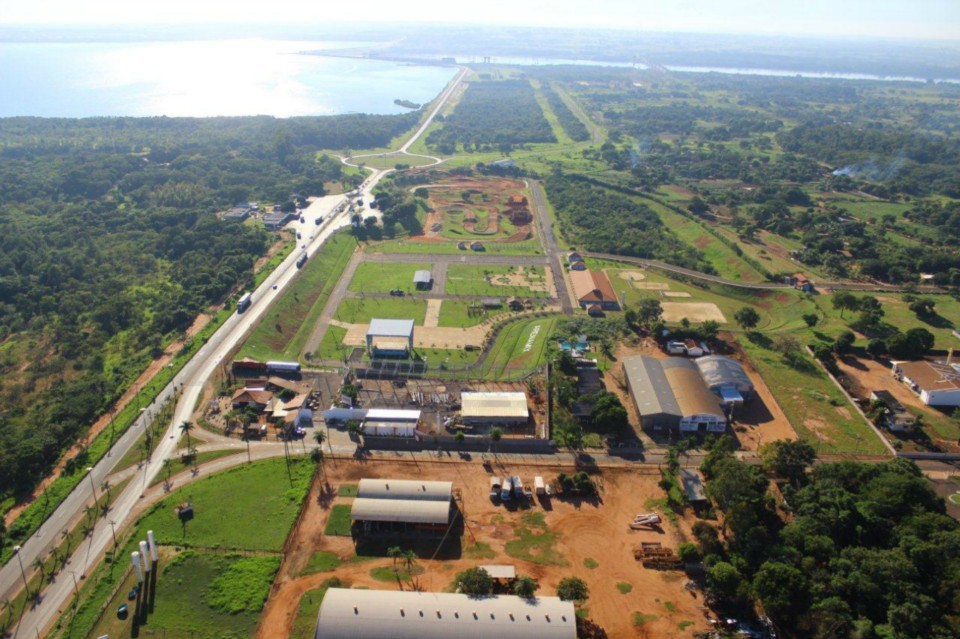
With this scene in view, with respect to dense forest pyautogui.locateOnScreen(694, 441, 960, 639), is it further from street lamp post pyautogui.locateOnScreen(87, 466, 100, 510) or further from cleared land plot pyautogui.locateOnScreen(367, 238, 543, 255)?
cleared land plot pyautogui.locateOnScreen(367, 238, 543, 255)

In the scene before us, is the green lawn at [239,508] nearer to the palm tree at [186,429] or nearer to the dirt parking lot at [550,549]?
the dirt parking lot at [550,549]

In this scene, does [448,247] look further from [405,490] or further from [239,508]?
[239,508]

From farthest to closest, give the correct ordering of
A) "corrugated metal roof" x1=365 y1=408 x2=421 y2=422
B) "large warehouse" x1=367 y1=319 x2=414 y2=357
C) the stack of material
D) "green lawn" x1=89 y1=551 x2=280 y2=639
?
"large warehouse" x1=367 y1=319 x2=414 y2=357
"corrugated metal roof" x1=365 y1=408 x2=421 y2=422
the stack of material
"green lawn" x1=89 y1=551 x2=280 y2=639

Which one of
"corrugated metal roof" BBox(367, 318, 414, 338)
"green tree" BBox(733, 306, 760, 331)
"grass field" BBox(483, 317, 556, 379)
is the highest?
"corrugated metal roof" BBox(367, 318, 414, 338)

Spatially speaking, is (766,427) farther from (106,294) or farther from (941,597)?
(106,294)

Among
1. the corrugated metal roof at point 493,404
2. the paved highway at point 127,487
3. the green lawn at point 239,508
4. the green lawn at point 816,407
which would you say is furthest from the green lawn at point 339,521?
the green lawn at point 816,407

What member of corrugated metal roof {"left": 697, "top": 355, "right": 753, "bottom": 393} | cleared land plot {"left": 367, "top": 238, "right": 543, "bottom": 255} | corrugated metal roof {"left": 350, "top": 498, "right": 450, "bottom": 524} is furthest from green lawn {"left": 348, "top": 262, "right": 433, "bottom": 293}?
corrugated metal roof {"left": 350, "top": 498, "right": 450, "bottom": 524}

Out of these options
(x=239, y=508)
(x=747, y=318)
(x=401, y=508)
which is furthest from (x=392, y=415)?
(x=747, y=318)
